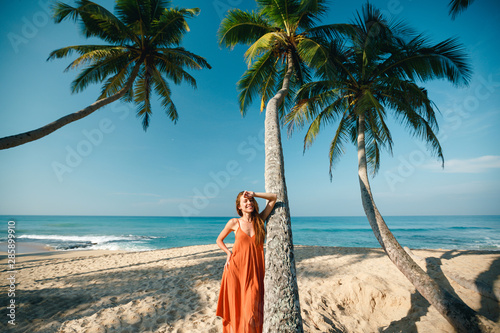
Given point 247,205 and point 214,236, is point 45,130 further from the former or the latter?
point 214,236

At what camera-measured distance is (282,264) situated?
2.48 metres

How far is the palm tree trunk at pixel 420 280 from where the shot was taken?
9.52 feet

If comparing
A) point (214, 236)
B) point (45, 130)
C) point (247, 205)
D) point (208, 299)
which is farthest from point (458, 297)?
point (214, 236)

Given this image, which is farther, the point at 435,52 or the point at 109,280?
the point at 109,280

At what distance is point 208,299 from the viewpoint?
4652 millimetres

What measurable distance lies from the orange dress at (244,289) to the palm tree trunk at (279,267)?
0.22 metres

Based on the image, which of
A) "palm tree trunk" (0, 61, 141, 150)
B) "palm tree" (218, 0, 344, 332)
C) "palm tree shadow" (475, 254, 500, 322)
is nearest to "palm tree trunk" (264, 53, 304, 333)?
"palm tree" (218, 0, 344, 332)

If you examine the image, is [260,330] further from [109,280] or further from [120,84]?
[120,84]

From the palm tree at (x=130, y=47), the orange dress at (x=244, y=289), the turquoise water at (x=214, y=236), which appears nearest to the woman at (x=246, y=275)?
the orange dress at (x=244, y=289)

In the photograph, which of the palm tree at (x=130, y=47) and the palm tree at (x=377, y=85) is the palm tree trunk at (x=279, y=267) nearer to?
the palm tree at (x=377, y=85)

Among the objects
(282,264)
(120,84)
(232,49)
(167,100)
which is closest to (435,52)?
(232,49)

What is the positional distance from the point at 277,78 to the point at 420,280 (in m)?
6.79

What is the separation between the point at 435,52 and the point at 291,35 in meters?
3.69

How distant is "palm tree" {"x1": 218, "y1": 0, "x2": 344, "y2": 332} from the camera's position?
7.66ft
